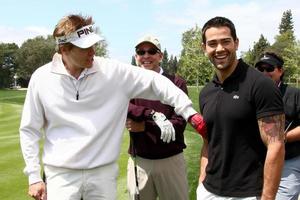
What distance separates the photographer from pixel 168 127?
3.91 meters

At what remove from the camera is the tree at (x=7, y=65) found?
96.8 m

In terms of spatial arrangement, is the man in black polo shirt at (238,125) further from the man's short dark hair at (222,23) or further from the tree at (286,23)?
the tree at (286,23)

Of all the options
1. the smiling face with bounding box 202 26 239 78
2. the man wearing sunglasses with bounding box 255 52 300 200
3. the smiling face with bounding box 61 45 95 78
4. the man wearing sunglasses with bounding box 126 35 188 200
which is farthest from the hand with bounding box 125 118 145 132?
the man wearing sunglasses with bounding box 255 52 300 200

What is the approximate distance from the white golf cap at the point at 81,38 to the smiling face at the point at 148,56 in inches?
56.7

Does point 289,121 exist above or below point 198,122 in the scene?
below

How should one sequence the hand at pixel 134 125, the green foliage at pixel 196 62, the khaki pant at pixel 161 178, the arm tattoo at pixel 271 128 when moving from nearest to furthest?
the arm tattoo at pixel 271 128
the hand at pixel 134 125
the khaki pant at pixel 161 178
the green foliage at pixel 196 62

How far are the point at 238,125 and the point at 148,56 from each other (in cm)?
209

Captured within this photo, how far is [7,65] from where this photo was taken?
98812 millimetres

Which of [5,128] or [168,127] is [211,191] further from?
[5,128]

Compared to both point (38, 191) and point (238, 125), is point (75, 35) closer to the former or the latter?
point (38, 191)

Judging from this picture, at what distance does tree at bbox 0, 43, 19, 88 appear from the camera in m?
96.8

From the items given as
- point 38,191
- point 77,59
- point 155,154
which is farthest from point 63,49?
point 155,154

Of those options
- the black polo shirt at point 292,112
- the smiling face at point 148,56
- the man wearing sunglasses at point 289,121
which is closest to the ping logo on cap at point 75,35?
the smiling face at point 148,56

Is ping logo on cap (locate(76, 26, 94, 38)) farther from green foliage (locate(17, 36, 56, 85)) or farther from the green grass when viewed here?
green foliage (locate(17, 36, 56, 85))
